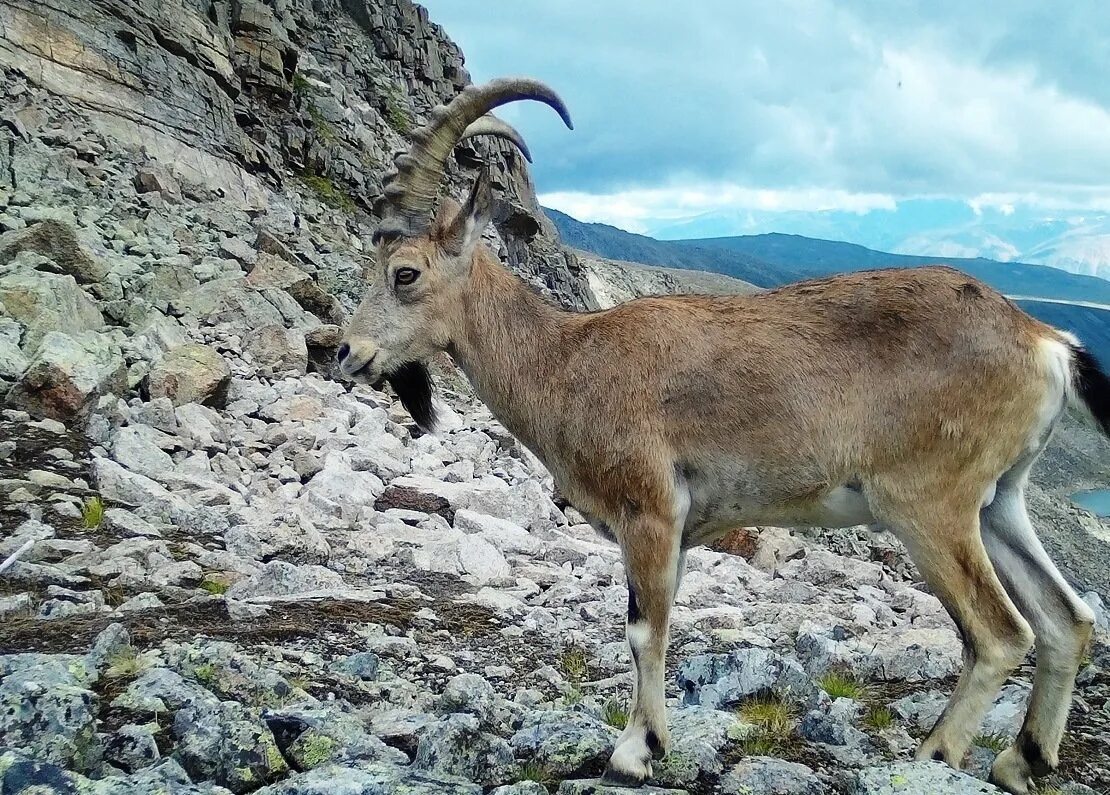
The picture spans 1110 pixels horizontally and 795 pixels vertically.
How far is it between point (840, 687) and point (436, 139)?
16.9 ft

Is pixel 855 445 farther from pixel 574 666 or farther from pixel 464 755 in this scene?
pixel 574 666

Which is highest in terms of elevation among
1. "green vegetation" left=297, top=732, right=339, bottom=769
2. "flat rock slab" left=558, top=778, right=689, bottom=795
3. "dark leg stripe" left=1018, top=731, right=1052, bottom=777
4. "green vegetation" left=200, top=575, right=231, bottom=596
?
"dark leg stripe" left=1018, top=731, right=1052, bottom=777

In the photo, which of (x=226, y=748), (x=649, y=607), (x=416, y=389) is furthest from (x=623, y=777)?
(x=416, y=389)

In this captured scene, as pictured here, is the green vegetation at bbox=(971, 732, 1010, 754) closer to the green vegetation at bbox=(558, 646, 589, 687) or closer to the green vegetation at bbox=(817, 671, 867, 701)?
the green vegetation at bbox=(817, 671, 867, 701)

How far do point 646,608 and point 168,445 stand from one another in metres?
8.16

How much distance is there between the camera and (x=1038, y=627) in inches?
215

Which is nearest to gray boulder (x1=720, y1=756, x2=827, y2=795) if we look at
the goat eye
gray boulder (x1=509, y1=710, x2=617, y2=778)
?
gray boulder (x1=509, y1=710, x2=617, y2=778)

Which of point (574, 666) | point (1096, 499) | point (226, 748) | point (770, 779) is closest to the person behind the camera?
point (226, 748)

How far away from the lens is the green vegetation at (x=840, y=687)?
258 inches

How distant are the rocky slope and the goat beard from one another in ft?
5.86

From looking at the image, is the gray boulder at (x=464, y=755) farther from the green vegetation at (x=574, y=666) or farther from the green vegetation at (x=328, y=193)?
the green vegetation at (x=328, y=193)

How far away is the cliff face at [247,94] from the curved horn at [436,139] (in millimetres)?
745

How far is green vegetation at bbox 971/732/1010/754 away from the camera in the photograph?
5.80 m

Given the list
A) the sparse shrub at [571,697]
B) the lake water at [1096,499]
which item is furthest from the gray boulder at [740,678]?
the lake water at [1096,499]
